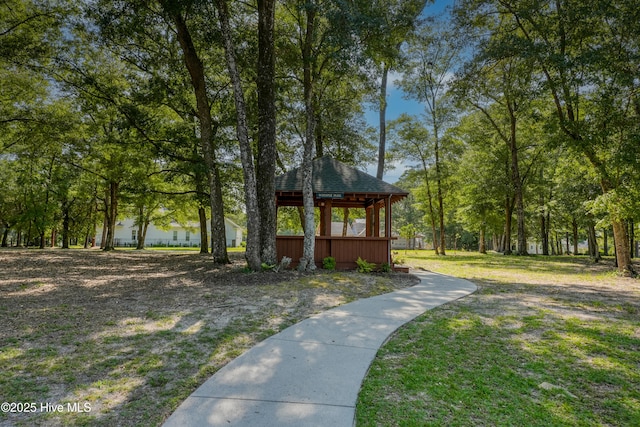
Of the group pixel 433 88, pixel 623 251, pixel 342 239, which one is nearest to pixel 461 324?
pixel 342 239

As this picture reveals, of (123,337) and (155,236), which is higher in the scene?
(155,236)

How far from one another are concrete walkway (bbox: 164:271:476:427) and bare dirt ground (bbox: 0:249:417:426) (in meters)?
0.26

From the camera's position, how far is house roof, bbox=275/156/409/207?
1147 cm

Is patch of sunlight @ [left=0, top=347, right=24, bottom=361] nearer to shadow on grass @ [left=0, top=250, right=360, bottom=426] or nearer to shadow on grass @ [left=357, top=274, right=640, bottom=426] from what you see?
shadow on grass @ [left=0, top=250, right=360, bottom=426]

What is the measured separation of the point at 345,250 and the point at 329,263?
0.83 m

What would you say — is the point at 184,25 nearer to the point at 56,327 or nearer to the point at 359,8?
the point at 359,8

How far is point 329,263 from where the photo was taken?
1128 centimetres

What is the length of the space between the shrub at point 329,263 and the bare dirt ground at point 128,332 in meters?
2.09

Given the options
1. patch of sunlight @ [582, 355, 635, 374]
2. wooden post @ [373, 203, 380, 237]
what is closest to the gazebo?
wooden post @ [373, 203, 380, 237]

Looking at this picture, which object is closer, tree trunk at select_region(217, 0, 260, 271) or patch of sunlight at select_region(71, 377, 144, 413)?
patch of sunlight at select_region(71, 377, 144, 413)

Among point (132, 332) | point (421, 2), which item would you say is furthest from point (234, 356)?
point (421, 2)

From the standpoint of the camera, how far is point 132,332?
4.53 metres

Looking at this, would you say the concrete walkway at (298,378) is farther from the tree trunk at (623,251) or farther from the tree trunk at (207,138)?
the tree trunk at (623,251)

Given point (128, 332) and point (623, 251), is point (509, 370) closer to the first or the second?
point (128, 332)
